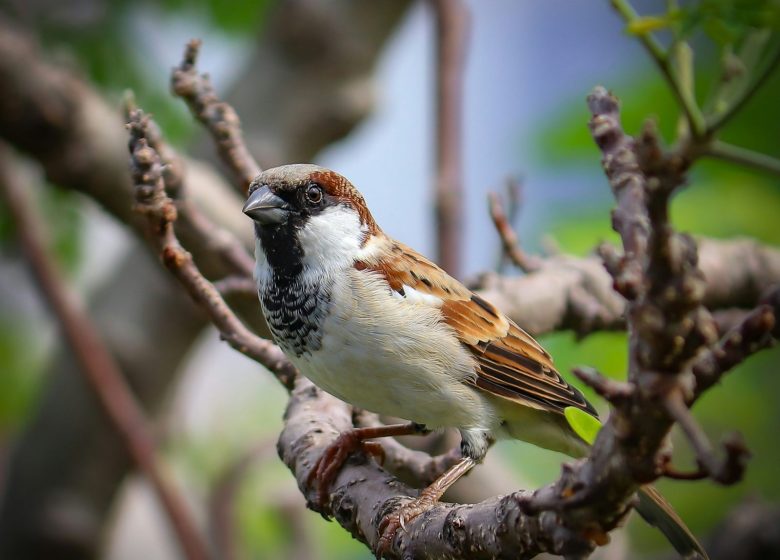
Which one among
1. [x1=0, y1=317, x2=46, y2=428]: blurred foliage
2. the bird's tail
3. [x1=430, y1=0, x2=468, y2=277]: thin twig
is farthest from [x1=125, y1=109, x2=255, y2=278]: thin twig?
[x1=0, y1=317, x2=46, y2=428]: blurred foliage

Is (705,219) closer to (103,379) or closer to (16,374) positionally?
(103,379)

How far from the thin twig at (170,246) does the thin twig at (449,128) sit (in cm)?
129

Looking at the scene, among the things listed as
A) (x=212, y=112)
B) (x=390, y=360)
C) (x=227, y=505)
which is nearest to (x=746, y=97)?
(x=390, y=360)

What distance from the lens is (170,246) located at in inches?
79.7

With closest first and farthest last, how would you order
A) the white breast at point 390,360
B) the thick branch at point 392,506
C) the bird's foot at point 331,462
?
1. the thick branch at point 392,506
2. the bird's foot at point 331,462
3. the white breast at point 390,360

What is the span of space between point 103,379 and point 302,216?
1.59 meters

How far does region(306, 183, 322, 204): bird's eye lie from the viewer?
2.49 m

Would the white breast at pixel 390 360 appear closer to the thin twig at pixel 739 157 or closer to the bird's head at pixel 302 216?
the bird's head at pixel 302 216

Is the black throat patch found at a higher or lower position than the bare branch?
lower

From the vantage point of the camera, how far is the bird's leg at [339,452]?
83.4 inches

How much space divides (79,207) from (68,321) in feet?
3.49

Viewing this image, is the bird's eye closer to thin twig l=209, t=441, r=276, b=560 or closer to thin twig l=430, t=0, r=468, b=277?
thin twig l=430, t=0, r=468, b=277

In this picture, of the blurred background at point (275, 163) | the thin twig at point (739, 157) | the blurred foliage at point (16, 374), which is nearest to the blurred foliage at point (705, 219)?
the blurred background at point (275, 163)

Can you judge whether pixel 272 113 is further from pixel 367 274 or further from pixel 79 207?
pixel 367 274
